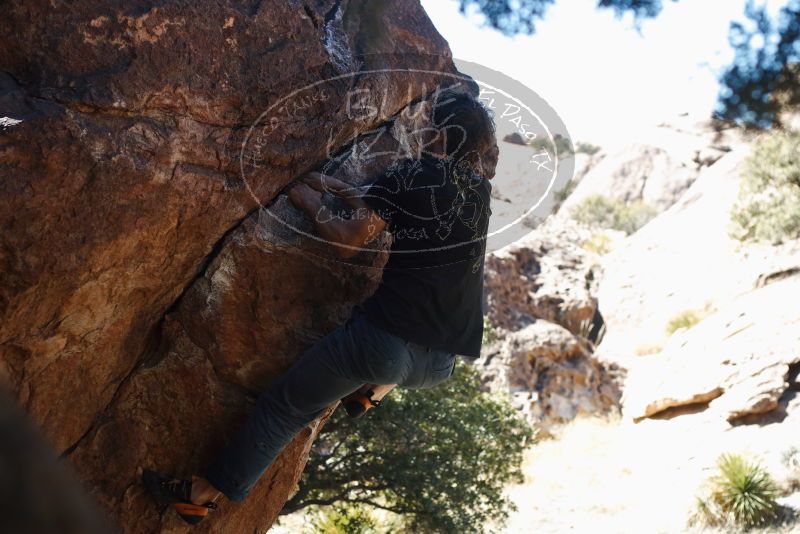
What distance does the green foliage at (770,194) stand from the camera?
17562 millimetres

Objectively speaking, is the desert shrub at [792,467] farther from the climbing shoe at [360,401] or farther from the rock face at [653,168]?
the rock face at [653,168]

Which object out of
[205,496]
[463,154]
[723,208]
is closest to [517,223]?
[463,154]

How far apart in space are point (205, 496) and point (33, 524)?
3153 millimetres

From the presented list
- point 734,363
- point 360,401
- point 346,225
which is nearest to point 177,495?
point 360,401

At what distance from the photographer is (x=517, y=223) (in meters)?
4.59

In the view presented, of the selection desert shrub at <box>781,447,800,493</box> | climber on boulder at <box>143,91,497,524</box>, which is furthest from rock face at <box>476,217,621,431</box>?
climber on boulder at <box>143,91,497,524</box>

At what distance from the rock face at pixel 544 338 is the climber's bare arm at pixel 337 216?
31.9 ft

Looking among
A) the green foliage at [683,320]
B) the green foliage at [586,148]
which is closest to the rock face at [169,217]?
the green foliage at [683,320]

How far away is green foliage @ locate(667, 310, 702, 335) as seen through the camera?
648 inches

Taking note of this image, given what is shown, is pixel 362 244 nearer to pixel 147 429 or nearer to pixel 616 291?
pixel 147 429

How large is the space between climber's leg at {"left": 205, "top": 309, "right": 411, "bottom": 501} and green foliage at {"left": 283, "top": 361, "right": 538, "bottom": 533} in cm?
459

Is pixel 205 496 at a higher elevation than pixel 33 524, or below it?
higher

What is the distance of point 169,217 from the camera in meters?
3.72

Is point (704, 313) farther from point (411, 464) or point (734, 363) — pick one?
point (411, 464)
